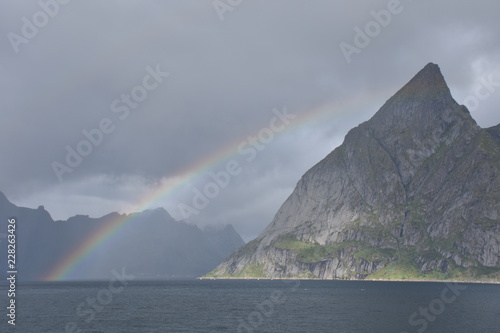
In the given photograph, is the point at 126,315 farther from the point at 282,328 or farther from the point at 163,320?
the point at 282,328

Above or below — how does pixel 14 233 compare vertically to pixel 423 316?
above

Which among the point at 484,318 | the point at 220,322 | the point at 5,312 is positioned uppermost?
the point at 5,312

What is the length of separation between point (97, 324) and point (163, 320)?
18.2 meters

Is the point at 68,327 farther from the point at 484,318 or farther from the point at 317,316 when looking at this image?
the point at 484,318

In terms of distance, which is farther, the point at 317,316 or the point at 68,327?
the point at 317,316

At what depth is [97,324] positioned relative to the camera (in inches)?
4471

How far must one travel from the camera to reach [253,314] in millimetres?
136500

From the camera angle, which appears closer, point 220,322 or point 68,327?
point 68,327

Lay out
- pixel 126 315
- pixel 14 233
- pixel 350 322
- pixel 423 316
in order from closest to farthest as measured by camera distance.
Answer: pixel 14 233, pixel 350 322, pixel 423 316, pixel 126 315

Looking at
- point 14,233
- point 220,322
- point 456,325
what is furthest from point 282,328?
point 14,233

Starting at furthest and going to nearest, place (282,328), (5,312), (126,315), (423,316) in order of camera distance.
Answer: (5,312), (126,315), (423,316), (282,328)

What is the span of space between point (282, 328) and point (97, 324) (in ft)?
164

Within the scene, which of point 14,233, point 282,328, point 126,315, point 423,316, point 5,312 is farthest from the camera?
point 5,312

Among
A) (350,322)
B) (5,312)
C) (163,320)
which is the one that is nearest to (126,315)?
(163,320)
